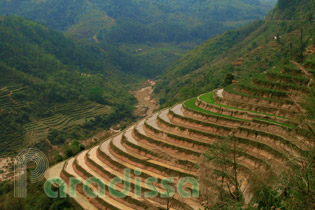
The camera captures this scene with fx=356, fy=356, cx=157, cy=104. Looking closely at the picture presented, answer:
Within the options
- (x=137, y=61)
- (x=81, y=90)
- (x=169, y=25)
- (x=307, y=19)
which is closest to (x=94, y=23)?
(x=169, y=25)

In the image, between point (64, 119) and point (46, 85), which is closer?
point (64, 119)

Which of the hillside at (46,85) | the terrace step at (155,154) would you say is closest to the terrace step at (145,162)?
the terrace step at (155,154)

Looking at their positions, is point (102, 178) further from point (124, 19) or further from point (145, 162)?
point (124, 19)

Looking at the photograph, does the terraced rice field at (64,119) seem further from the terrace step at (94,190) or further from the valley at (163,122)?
the terrace step at (94,190)

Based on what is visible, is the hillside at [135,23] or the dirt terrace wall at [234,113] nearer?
the dirt terrace wall at [234,113]

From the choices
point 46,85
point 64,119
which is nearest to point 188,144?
point 64,119

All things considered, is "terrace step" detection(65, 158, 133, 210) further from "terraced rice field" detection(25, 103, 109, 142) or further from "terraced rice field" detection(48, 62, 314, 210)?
"terraced rice field" detection(25, 103, 109, 142)

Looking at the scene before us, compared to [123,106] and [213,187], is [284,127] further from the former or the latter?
[123,106]
